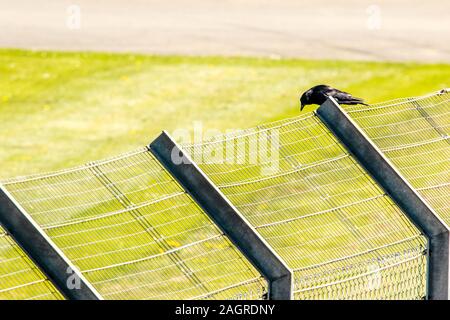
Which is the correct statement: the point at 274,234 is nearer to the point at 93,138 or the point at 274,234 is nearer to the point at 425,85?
the point at 93,138

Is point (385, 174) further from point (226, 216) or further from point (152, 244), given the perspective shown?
point (152, 244)

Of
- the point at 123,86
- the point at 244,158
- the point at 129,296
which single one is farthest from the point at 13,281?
the point at 123,86

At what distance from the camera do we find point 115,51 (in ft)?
66.9

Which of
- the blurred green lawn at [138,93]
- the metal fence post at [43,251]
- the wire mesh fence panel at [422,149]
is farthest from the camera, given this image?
the blurred green lawn at [138,93]

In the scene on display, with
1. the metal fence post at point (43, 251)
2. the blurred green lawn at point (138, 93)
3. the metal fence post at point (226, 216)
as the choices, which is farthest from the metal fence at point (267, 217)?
the blurred green lawn at point (138, 93)

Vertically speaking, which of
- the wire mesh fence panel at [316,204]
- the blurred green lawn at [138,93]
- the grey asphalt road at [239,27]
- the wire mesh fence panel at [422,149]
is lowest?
the wire mesh fence panel at [316,204]

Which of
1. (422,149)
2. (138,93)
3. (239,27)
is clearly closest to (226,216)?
(422,149)

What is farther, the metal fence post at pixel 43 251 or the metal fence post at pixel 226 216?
the metal fence post at pixel 226 216

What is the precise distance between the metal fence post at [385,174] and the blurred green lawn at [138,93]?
8.50 metres

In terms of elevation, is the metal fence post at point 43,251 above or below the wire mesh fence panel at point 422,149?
below

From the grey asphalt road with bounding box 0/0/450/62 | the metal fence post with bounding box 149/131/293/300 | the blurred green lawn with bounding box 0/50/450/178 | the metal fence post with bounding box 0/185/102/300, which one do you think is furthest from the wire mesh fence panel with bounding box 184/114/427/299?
the grey asphalt road with bounding box 0/0/450/62

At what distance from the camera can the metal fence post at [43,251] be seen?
248 inches

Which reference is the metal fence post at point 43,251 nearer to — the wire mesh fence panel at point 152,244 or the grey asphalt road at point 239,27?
the wire mesh fence panel at point 152,244

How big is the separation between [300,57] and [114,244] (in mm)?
10720
